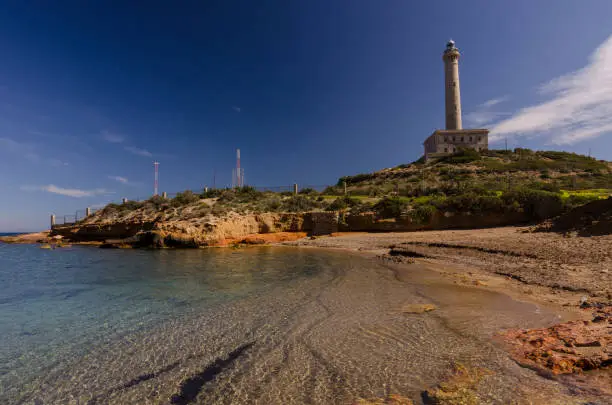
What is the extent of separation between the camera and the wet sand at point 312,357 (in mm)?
3346

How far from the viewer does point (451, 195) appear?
26484 mm

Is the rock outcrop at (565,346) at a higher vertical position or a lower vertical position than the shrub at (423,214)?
lower

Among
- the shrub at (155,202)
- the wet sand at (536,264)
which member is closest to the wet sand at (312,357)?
the wet sand at (536,264)

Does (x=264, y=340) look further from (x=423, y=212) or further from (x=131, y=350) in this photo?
(x=423, y=212)

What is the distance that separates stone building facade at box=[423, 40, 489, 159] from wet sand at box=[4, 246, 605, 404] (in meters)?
65.8

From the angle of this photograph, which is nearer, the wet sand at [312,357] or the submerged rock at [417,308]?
the wet sand at [312,357]

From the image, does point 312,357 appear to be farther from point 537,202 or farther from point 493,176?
point 493,176

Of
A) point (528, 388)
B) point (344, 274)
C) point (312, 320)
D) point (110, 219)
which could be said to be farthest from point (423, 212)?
point (110, 219)

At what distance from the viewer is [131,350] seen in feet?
15.5

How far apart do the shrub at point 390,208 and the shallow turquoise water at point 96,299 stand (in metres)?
12.4

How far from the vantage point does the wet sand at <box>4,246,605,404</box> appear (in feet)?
11.0

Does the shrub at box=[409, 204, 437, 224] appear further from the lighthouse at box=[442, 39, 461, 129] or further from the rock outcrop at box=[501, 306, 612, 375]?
the lighthouse at box=[442, 39, 461, 129]

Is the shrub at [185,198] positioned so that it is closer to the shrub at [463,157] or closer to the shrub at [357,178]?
the shrub at [357,178]

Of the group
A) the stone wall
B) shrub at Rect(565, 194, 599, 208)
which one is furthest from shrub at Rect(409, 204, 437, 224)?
shrub at Rect(565, 194, 599, 208)
